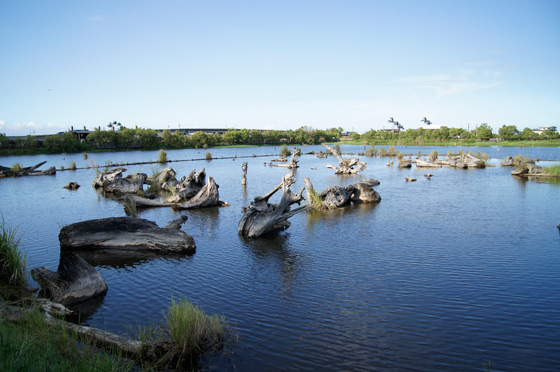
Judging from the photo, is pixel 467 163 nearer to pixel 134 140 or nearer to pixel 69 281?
pixel 69 281

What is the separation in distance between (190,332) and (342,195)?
1584cm

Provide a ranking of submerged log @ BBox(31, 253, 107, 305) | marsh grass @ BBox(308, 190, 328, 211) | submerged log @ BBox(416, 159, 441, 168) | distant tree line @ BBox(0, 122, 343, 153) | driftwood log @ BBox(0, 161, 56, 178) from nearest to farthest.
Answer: submerged log @ BBox(31, 253, 107, 305) → marsh grass @ BBox(308, 190, 328, 211) → driftwood log @ BBox(0, 161, 56, 178) → submerged log @ BBox(416, 159, 441, 168) → distant tree line @ BBox(0, 122, 343, 153)

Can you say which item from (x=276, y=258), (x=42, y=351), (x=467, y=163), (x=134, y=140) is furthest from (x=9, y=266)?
(x=134, y=140)

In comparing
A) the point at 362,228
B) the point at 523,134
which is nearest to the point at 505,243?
the point at 362,228

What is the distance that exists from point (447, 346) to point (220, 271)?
6281 mm

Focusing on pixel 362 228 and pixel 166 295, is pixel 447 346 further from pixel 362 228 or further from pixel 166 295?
pixel 362 228

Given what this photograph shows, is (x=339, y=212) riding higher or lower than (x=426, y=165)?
lower

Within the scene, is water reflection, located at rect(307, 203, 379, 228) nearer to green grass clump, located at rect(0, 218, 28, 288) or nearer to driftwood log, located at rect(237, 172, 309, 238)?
driftwood log, located at rect(237, 172, 309, 238)

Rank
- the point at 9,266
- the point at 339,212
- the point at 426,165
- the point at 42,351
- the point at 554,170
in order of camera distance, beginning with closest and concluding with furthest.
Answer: the point at 42,351 → the point at 9,266 → the point at 339,212 → the point at 554,170 → the point at 426,165

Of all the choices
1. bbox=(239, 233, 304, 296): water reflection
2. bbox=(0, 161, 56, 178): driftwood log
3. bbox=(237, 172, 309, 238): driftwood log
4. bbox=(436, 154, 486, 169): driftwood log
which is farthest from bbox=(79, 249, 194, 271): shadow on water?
bbox=(436, 154, 486, 169): driftwood log

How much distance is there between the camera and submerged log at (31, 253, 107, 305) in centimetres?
831

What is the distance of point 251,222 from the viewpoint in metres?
14.5

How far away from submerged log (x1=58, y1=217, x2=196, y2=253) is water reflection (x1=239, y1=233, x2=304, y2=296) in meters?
2.29

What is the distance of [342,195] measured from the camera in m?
21.1
